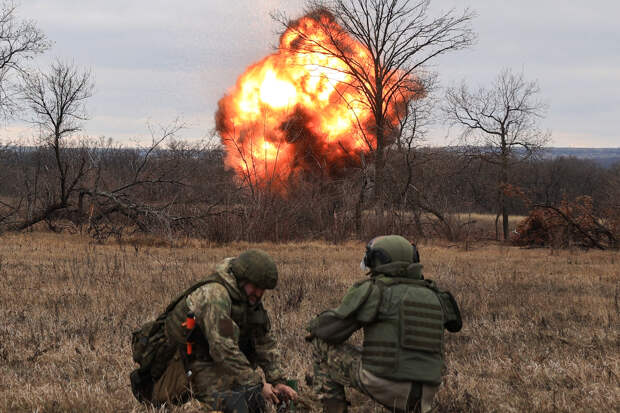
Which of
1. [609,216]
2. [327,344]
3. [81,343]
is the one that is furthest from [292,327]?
[609,216]

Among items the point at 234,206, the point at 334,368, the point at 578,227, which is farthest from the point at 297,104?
the point at 334,368

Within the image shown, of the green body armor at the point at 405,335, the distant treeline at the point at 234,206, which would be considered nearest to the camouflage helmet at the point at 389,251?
the green body armor at the point at 405,335

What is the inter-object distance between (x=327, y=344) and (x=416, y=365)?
0.72 metres

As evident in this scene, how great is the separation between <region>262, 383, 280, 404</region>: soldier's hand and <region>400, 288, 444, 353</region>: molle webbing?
94 cm

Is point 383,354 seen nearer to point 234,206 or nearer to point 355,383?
point 355,383

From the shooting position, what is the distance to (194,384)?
4219 millimetres

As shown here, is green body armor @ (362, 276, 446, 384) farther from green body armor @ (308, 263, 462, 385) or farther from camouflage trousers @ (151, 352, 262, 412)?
camouflage trousers @ (151, 352, 262, 412)

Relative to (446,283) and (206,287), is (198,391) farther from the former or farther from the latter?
(446,283)

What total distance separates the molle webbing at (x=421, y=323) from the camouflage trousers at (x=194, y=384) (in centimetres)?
116

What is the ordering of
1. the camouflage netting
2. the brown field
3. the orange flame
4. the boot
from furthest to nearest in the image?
the orange flame → the camouflage netting → the brown field → the boot

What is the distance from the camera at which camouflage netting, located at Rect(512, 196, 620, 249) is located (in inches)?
738

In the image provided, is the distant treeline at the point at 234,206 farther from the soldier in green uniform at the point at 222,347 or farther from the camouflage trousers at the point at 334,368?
the camouflage trousers at the point at 334,368

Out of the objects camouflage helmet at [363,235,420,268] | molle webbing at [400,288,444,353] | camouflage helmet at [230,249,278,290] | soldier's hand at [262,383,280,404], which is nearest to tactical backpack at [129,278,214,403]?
camouflage helmet at [230,249,278,290]

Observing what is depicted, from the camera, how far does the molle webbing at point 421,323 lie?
12.4 feet
